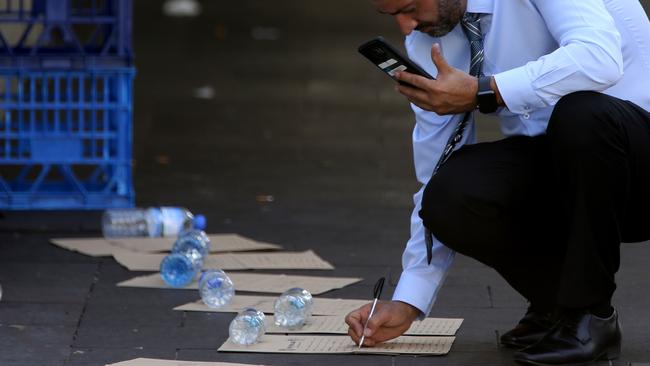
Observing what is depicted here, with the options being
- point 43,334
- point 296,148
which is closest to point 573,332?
point 43,334

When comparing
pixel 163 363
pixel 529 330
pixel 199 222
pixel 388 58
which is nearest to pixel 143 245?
pixel 199 222

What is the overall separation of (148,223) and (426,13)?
2142 mm

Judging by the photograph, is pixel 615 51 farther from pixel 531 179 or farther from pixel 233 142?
pixel 233 142

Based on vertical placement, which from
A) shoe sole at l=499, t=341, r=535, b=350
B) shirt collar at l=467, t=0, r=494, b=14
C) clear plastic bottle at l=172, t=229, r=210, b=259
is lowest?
clear plastic bottle at l=172, t=229, r=210, b=259

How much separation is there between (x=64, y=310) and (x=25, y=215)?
1.43 meters

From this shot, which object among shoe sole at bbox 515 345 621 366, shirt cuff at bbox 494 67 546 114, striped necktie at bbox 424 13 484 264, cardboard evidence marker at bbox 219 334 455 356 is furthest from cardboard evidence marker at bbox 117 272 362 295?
shirt cuff at bbox 494 67 546 114

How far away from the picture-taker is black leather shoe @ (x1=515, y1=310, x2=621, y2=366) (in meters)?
3.21

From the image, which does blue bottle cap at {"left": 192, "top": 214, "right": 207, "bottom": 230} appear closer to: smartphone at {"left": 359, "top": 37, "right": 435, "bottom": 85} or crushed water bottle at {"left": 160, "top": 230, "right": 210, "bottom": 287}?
crushed water bottle at {"left": 160, "top": 230, "right": 210, "bottom": 287}

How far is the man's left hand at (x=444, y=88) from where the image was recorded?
3018 millimetres

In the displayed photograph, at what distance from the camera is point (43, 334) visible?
3684 mm

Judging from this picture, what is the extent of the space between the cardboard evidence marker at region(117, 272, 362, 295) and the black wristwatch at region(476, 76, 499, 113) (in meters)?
1.28

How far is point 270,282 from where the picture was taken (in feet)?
14.0

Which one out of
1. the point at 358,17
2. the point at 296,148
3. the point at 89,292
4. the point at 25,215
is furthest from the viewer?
the point at 358,17

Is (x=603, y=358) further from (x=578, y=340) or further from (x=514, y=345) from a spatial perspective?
(x=514, y=345)
